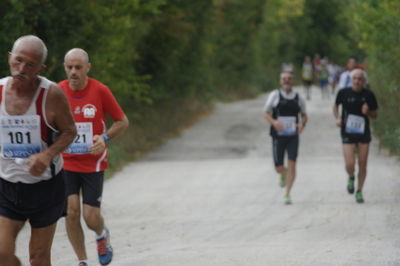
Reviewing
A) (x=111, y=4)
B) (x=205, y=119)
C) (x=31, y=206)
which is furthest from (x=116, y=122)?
(x=205, y=119)

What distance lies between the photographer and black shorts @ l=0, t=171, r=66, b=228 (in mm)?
5438

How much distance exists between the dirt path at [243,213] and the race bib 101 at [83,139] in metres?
1.58

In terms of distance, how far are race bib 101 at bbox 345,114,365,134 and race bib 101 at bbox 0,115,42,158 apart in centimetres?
784

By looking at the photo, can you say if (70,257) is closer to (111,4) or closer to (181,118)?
(111,4)

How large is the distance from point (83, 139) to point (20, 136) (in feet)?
6.08

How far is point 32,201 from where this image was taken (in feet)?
17.9

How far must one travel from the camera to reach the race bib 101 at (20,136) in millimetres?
5324

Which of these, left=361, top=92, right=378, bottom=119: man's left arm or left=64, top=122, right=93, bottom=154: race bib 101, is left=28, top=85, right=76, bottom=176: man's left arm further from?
left=361, top=92, right=378, bottom=119: man's left arm

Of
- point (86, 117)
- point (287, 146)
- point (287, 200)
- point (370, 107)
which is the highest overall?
point (86, 117)

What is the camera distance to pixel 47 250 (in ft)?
18.3

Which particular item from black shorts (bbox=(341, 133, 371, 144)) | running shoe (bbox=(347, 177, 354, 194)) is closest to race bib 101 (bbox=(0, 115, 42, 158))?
black shorts (bbox=(341, 133, 371, 144))

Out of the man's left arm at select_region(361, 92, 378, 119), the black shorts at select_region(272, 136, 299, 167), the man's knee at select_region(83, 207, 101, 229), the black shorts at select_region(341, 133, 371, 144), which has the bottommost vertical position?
the black shorts at select_region(272, 136, 299, 167)

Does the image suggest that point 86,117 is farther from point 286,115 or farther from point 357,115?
point 357,115

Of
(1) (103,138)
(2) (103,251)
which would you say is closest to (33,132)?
(1) (103,138)
